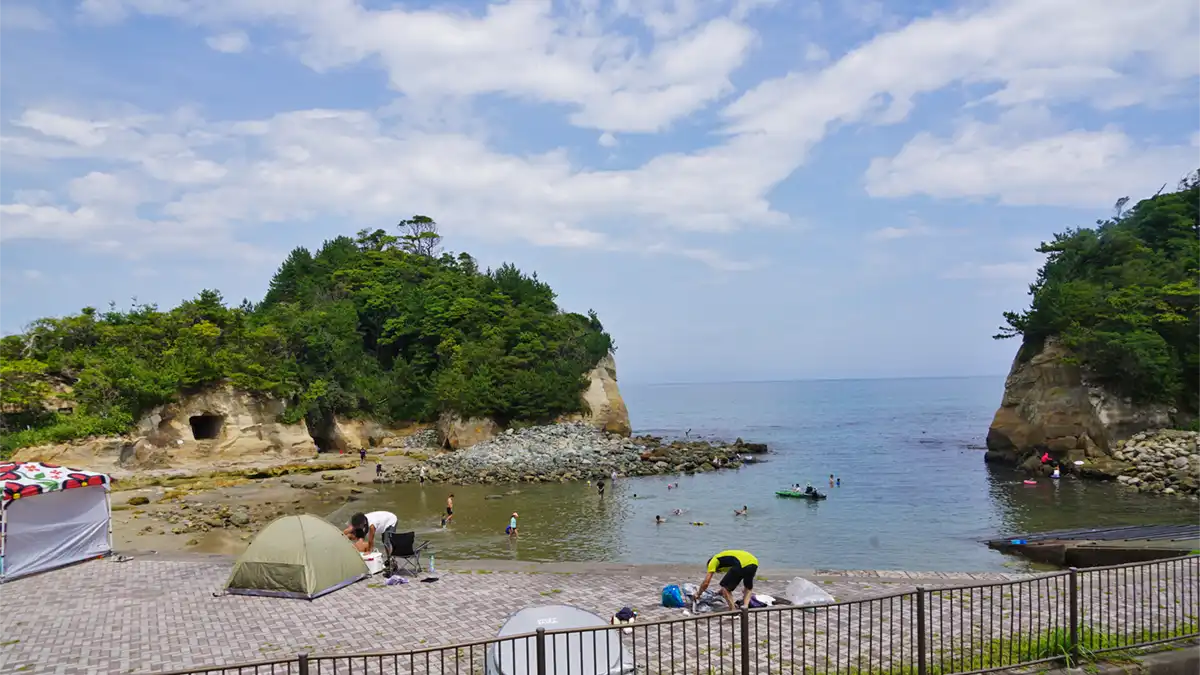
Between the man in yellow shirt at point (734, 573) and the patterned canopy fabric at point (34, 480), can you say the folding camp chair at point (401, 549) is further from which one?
the patterned canopy fabric at point (34, 480)

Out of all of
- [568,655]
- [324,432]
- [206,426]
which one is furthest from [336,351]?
[568,655]

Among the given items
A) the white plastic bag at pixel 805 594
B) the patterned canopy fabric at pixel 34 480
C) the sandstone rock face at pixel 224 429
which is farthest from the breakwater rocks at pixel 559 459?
the white plastic bag at pixel 805 594

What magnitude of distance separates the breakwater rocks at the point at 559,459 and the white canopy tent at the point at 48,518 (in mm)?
21545

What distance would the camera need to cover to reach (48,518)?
15039mm

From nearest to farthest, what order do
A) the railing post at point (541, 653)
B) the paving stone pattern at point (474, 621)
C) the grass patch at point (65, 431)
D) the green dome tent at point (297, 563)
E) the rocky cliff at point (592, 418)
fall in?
the railing post at point (541, 653) < the paving stone pattern at point (474, 621) < the green dome tent at point (297, 563) < the grass patch at point (65, 431) < the rocky cliff at point (592, 418)

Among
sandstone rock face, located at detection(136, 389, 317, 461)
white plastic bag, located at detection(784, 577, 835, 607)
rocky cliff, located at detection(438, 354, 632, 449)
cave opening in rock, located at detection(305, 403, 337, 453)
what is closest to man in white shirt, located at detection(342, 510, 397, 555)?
white plastic bag, located at detection(784, 577, 835, 607)

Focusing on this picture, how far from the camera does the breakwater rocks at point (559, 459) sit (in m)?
38.7

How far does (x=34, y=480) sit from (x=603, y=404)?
134 feet

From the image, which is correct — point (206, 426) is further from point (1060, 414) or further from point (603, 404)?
point (1060, 414)

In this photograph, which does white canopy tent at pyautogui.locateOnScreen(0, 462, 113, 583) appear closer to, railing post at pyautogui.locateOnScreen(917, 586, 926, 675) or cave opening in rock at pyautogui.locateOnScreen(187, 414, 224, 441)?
railing post at pyautogui.locateOnScreen(917, 586, 926, 675)

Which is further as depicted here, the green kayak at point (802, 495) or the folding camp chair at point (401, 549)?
the green kayak at point (802, 495)

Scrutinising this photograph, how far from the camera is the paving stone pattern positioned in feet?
29.8

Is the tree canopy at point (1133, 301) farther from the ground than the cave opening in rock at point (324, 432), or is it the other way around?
the tree canopy at point (1133, 301)

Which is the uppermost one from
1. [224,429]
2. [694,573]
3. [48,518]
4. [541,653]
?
[541,653]
